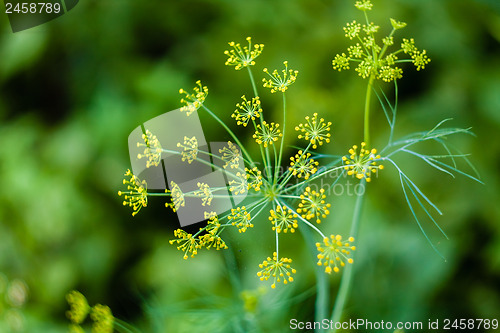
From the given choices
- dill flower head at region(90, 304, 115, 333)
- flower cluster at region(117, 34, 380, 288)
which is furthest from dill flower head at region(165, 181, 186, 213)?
dill flower head at region(90, 304, 115, 333)

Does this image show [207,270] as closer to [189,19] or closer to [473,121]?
[473,121]

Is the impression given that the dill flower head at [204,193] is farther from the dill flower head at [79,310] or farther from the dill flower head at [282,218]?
the dill flower head at [79,310]

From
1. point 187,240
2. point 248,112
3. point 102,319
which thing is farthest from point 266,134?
point 102,319

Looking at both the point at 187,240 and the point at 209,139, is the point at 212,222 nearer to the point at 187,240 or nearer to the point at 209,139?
the point at 187,240

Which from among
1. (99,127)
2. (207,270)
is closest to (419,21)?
(207,270)

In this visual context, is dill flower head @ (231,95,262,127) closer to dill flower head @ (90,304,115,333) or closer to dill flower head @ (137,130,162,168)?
dill flower head @ (137,130,162,168)
